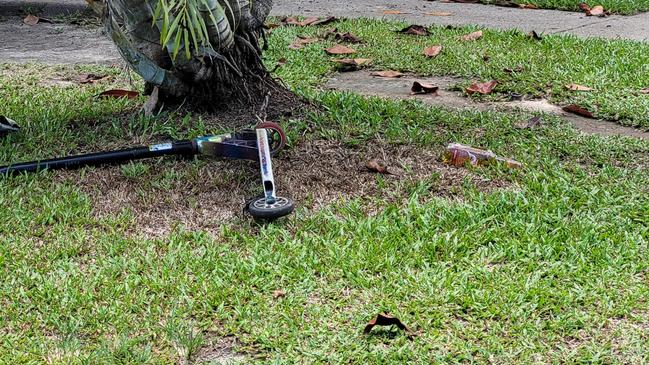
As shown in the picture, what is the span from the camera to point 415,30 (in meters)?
6.81

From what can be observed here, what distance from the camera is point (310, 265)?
9.40ft

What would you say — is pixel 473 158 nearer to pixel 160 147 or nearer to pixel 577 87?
pixel 160 147

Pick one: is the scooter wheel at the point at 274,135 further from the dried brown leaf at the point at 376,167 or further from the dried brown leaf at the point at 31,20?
the dried brown leaf at the point at 31,20

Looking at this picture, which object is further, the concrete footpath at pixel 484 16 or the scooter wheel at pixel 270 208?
the concrete footpath at pixel 484 16

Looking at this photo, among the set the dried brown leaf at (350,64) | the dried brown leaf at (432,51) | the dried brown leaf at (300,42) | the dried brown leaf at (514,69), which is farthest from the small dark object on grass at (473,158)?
the dried brown leaf at (300,42)

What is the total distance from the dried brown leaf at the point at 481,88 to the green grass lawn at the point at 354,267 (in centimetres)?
97

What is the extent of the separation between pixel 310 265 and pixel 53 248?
35.7 inches

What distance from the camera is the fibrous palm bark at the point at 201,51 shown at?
368cm

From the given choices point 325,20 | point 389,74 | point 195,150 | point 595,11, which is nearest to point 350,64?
point 389,74

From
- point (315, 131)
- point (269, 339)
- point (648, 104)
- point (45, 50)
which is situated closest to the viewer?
point (269, 339)

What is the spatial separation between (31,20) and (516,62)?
444 cm

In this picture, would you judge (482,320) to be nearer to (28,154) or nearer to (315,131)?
(315,131)

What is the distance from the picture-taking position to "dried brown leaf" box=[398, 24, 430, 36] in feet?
22.3

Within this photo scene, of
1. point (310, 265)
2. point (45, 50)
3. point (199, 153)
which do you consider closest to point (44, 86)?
point (45, 50)
